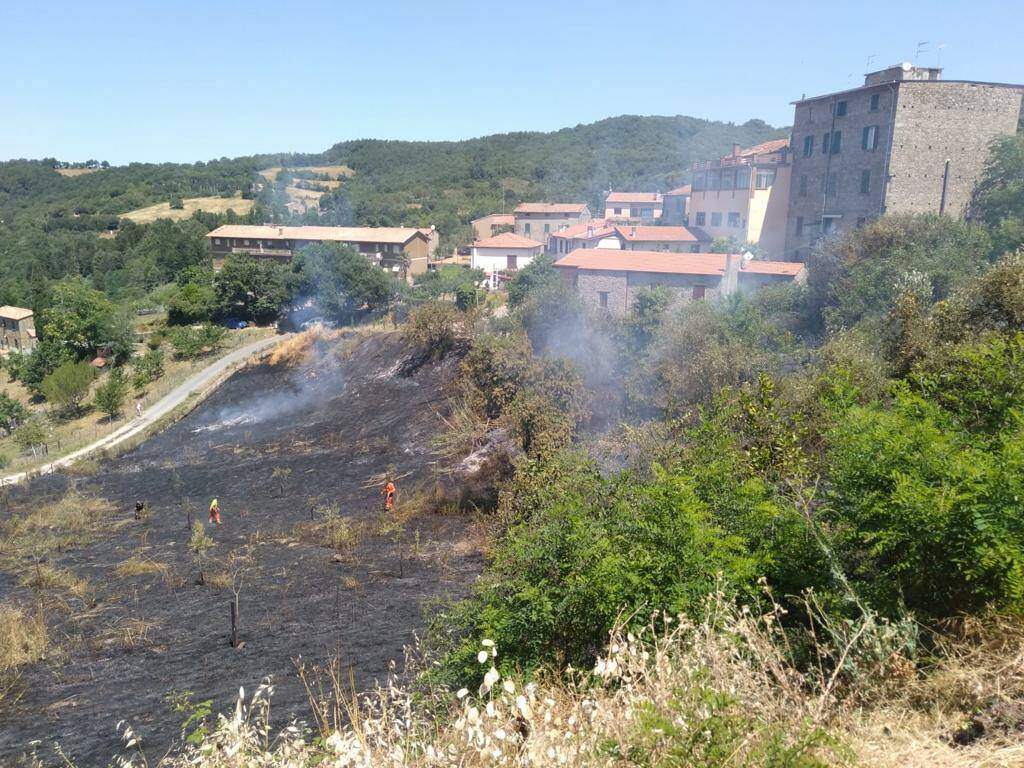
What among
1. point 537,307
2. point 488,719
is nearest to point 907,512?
point 488,719

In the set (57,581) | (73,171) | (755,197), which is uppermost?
(73,171)

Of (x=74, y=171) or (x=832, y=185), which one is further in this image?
(x=74, y=171)

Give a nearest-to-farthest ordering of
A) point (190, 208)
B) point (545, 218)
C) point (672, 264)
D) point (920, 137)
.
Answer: point (920, 137)
point (672, 264)
point (545, 218)
point (190, 208)

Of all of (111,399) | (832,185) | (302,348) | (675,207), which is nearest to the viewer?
(111,399)

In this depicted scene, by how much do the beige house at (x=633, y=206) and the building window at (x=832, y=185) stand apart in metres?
27.4

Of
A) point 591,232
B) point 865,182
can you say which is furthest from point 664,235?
point 865,182

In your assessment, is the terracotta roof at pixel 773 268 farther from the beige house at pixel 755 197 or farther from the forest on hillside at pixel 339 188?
the forest on hillside at pixel 339 188

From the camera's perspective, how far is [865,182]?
101 feet

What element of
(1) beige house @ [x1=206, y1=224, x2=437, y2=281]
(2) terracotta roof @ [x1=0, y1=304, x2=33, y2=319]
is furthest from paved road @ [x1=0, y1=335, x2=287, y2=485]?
(2) terracotta roof @ [x1=0, y1=304, x2=33, y2=319]

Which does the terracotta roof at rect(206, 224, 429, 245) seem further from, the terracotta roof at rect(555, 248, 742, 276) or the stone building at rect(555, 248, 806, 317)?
the stone building at rect(555, 248, 806, 317)

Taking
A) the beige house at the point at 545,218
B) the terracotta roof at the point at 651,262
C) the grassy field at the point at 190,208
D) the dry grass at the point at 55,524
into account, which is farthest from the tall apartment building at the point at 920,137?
the grassy field at the point at 190,208

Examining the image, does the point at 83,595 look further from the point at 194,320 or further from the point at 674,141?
the point at 674,141

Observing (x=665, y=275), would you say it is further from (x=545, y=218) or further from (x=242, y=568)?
(x=545, y=218)

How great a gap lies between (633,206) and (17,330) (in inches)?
1887
